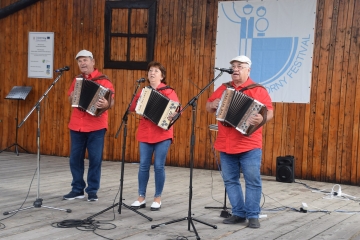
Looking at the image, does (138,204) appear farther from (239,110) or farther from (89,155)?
(239,110)

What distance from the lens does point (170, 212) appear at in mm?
5656

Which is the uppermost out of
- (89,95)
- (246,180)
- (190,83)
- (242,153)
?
(190,83)

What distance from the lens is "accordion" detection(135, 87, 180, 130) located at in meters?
5.38

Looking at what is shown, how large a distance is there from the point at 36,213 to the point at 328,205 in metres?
3.34

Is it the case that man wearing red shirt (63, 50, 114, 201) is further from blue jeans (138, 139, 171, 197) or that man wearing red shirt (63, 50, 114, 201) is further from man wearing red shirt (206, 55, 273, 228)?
man wearing red shirt (206, 55, 273, 228)

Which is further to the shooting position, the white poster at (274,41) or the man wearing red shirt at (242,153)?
the white poster at (274,41)

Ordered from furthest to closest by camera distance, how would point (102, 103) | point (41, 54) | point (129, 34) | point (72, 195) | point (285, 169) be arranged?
point (41, 54)
point (129, 34)
point (285, 169)
point (72, 195)
point (102, 103)

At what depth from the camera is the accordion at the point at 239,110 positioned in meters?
4.73

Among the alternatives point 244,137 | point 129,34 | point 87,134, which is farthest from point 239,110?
point 129,34

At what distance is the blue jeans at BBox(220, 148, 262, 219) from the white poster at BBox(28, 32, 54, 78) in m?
5.87

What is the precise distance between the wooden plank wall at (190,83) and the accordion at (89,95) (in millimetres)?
2677

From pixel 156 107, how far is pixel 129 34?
4.23 meters

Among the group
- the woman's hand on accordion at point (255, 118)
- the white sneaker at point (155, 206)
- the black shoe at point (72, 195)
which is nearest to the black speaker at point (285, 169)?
the white sneaker at point (155, 206)

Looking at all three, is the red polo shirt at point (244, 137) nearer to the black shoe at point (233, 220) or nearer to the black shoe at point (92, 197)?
the black shoe at point (233, 220)
